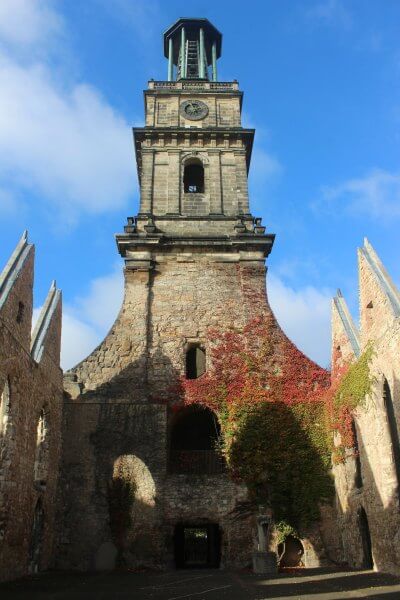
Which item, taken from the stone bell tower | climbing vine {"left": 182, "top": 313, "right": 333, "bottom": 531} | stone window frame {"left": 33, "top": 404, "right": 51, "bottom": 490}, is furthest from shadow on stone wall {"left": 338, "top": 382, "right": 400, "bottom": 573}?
the stone bell tower

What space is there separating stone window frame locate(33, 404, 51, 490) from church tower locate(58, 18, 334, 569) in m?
1.59

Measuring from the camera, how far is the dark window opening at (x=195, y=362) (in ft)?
65.5

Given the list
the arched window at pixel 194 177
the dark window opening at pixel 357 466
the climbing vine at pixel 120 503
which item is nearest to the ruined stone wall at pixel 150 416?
the climbing vine at pixel 120 503

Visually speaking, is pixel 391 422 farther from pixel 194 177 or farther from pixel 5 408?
pixel 194 177

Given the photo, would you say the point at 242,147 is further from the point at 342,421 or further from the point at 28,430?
the point at 28,430

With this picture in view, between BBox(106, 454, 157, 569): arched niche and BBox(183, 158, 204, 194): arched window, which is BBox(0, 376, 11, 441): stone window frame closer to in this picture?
BBox(106, 454, 157, 569): arched niche

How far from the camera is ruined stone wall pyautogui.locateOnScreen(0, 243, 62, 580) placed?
40.2 ft

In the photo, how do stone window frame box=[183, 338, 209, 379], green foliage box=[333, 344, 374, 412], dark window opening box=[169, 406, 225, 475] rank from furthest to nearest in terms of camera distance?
stone window frame box=[183, 338, 209, 379], dark window opening box=[169, 406, 225, 475], green foliage box=[333, 344, 374, 412]

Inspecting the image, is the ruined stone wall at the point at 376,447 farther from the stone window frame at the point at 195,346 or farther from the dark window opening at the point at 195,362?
the dark window opening at the point at 195,362

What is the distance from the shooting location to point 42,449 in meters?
15.5

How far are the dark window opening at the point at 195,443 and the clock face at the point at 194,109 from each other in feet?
46.5

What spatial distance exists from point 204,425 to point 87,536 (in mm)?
6658

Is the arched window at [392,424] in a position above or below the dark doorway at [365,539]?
above

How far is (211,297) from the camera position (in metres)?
20.7
